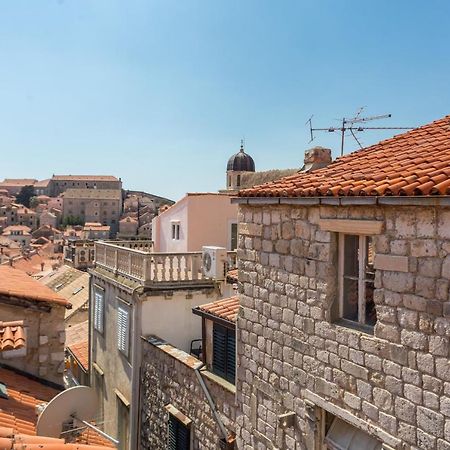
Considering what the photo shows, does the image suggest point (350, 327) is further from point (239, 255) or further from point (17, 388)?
point (17, 388)

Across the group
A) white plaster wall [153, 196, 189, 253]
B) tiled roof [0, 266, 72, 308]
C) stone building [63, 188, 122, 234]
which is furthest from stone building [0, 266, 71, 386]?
stone building [63, 188, 122, 234]

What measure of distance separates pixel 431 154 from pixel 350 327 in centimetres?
237

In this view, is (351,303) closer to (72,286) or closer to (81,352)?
(81,352)

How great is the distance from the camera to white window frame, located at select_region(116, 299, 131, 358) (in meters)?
13.3

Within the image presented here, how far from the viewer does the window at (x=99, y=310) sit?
1548cm

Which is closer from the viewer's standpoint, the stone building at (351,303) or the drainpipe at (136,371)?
the stone building at (351,303)

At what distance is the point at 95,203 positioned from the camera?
146 m

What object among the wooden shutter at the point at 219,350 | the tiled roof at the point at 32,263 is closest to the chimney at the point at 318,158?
the wooden shutter at the point at 219,350

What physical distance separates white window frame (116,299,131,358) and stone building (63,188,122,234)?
134m

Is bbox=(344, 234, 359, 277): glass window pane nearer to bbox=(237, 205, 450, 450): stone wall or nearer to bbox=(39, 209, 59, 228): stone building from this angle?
bbox=(237, 205, 450, 450): stone wall

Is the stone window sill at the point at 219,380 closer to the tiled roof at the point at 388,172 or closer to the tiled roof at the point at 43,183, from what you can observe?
the tiled roof at the point at 388,172

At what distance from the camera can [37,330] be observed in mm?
9641

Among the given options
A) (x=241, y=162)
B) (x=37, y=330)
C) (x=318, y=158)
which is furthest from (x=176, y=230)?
(x=241, y=162)

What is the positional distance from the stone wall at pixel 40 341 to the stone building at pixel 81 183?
152 metres
